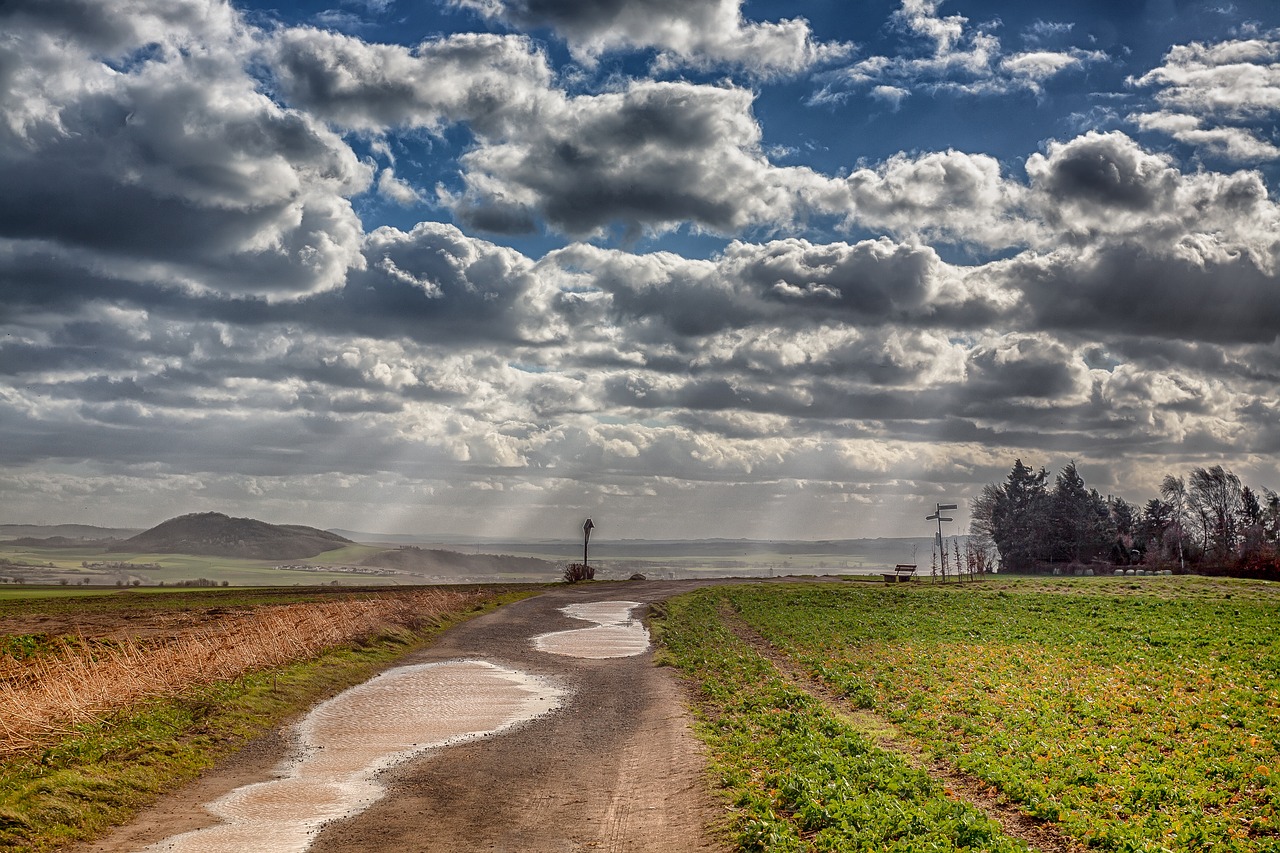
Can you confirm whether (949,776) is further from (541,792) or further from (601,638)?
(601,638)

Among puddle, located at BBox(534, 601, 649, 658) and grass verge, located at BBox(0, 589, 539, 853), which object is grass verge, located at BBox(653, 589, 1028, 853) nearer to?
grass verge, located at BBox(0, 589, 539, 853)

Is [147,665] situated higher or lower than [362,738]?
higher

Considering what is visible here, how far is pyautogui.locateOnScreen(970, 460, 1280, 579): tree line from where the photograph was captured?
109 m

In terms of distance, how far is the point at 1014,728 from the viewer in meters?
15.9

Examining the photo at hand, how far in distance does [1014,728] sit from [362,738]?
11983 mm

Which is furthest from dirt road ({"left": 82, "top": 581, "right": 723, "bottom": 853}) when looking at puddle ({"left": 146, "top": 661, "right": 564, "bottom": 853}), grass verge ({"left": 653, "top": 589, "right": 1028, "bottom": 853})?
grass verge ({"left": 653, "top": 589, "right": 1028, "bottom": 853})

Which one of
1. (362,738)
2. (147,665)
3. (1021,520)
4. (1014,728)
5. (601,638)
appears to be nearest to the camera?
(1014,728)

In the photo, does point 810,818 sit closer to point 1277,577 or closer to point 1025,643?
point 1025,643

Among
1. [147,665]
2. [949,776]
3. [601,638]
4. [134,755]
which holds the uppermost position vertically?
[147,665]

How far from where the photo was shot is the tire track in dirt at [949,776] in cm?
1048

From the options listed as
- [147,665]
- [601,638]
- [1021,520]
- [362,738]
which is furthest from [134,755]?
[1021,520]

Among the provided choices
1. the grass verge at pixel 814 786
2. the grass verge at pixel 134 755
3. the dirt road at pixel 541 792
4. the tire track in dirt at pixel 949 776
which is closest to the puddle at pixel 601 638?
the tire track in dirt at pixel 949 776

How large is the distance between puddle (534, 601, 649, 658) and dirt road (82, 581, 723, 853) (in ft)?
29.0

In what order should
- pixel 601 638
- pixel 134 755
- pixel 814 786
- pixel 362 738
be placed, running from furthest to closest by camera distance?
pixel 601 638 → pixel 362 738 → pixel 134 755 → pixel 814 786
